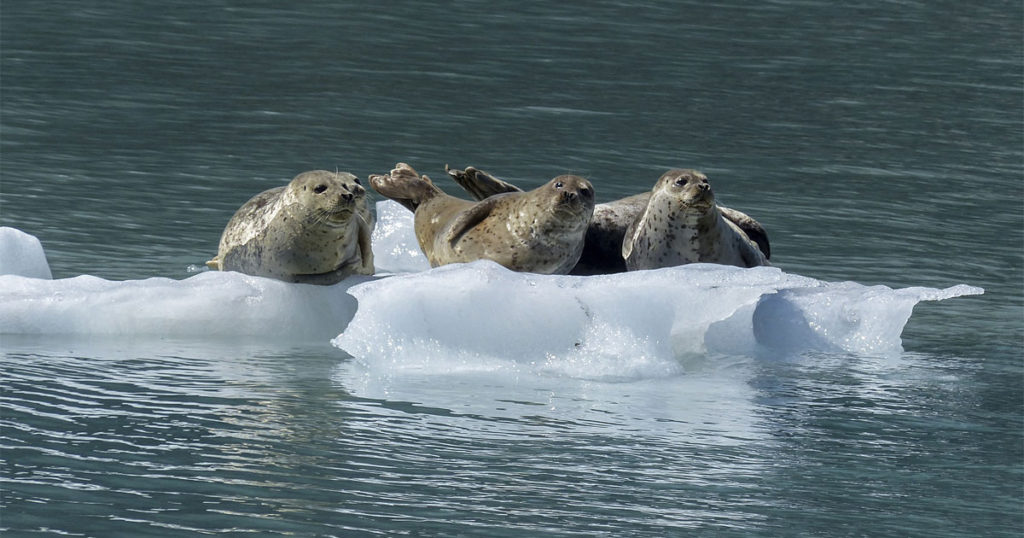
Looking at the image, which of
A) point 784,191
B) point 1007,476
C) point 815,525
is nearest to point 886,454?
point 1007,476

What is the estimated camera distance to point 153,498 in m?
4.84

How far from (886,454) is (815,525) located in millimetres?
868

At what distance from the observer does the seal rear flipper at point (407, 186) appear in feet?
27.5

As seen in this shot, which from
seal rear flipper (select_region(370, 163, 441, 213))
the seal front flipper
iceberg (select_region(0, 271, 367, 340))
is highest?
seal rear flipper (select_region(370, 163, 441, 213))

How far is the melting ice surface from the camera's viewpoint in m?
6.55

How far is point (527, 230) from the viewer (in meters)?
7.42

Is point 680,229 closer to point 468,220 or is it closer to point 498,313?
point 468,220

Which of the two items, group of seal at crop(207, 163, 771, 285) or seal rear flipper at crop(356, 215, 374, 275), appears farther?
seal rear flipper at crop(356, 215, 374, 275)

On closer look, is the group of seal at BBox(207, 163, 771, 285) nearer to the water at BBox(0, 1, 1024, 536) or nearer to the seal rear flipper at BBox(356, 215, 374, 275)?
the seal rear flipper at BBox(356, 215, 374, 275)

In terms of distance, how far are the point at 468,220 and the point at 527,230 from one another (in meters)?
0.34

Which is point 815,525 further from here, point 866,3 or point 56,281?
point 866,3

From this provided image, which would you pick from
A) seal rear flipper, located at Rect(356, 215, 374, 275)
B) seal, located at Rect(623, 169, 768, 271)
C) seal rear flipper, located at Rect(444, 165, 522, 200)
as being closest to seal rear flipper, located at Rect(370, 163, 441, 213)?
seal rear flipper, located at Rect(444, 165, 522, 200)

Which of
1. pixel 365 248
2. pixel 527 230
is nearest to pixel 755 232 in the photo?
pixel 527 230

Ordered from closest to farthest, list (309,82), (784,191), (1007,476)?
(1007,476) → (784,191) → (309,82)
